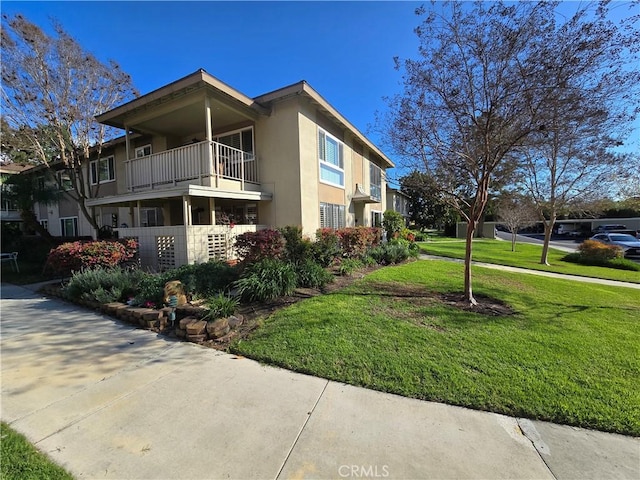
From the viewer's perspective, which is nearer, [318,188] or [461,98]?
[461,98]

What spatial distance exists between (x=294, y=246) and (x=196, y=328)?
155 inches

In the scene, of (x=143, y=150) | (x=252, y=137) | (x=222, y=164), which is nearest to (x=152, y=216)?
(x=143, y=150)

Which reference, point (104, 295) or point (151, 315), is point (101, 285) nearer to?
point (104, 295)

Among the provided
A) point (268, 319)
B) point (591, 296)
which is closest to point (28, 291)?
point (268, 319)

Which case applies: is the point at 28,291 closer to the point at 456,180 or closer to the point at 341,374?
the point at 341,374

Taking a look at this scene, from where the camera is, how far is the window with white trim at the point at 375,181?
1944 centimetres

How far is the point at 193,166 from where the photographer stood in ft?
33.2

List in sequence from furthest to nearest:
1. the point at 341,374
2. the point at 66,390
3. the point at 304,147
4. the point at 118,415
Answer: the point at 304,147, the point at 341,374, the point at 66,390, the point at 118,415

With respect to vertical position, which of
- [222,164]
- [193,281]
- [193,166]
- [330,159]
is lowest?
[193,281]

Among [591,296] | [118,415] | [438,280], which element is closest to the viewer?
[118,415]

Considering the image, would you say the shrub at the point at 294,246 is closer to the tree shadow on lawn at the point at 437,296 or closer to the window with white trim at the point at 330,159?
the tree shadow on lawn at the point at 437,296

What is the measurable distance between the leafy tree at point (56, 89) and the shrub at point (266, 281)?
10.9 m

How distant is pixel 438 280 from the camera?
8.54 meters

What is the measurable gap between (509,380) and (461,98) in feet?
17.0
